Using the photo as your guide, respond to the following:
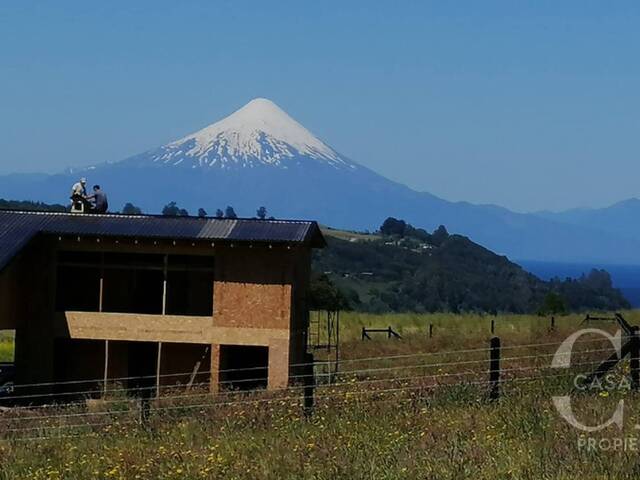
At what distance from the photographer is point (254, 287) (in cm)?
2641

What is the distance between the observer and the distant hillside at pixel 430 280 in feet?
352

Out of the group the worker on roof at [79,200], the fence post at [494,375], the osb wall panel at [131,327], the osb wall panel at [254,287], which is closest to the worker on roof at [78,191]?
the worker on roof at [79,200]

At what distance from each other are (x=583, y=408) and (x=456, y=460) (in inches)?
108

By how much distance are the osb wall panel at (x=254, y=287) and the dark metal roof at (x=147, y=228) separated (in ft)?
1.72

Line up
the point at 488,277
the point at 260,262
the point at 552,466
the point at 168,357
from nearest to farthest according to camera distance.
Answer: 1. the point at 552,466
2. the point at 260,262
3. the point at 168,357
4. the point at 488,277

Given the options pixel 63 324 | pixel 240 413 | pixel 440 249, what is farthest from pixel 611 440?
pixel 440 249

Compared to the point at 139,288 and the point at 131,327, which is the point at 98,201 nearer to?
the point at 139,288

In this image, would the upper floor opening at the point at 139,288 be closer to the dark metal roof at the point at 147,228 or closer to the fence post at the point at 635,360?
the dark metal roof at the point at 147,228

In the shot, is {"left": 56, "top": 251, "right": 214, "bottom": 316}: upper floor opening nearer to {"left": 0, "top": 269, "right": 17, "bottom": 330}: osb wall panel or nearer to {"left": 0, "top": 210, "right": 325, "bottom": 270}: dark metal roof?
{"left": 0, "top": 210, "right": 325, "bottom": 270}: dark metal roof

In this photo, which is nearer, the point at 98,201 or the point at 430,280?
the point at 98,201

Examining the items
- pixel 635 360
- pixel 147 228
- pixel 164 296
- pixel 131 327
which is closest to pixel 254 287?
pixel 164 296

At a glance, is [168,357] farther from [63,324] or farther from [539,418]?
[539,418]

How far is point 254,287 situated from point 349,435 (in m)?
14.4

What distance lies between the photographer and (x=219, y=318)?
2672 centimetres
